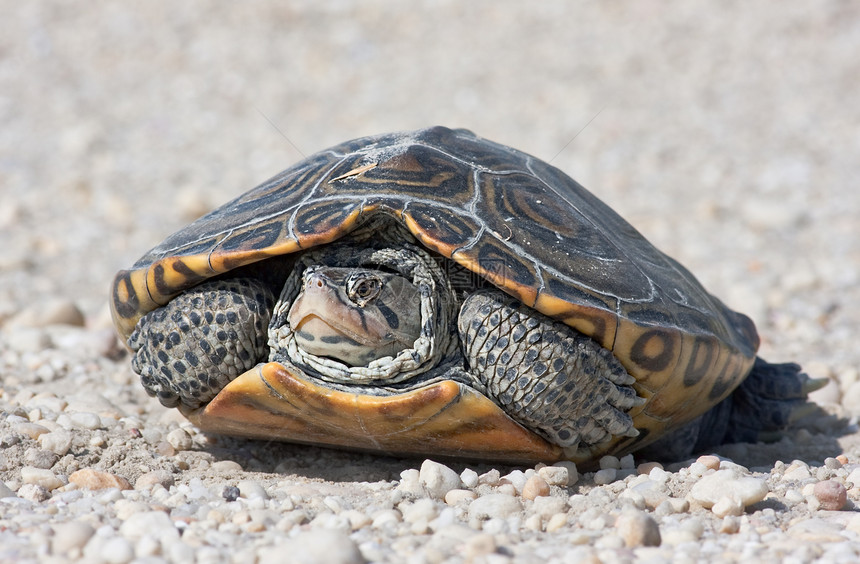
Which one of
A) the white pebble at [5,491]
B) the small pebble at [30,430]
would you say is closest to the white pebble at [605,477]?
the white pebble at [5,491]

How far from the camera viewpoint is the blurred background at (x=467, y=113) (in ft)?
21.6

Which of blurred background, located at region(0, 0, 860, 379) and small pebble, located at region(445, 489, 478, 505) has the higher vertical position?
blurred background, located at region(0, 0, 860, 379)

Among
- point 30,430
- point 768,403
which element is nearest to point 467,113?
point 768,403

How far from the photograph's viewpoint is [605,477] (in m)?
2.89

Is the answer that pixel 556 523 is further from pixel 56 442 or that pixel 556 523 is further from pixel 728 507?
pixel 56 442

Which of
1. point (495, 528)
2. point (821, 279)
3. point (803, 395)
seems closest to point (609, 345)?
point (495, 528)

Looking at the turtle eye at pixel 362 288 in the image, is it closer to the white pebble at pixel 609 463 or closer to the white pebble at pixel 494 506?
the white pebble at pixel 494 506

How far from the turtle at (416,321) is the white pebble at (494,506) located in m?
0.31

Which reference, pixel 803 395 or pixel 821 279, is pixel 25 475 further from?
pixel 821 279

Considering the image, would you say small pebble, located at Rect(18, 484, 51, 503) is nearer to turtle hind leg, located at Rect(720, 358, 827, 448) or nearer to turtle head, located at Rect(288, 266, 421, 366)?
turtle head, located at Rect(288, 266, 421, 366)

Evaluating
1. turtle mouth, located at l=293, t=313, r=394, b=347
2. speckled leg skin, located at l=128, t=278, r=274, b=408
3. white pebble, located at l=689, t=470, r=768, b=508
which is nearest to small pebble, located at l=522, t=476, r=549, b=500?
white pebble, located at l=689, t=470, r=768, b=508

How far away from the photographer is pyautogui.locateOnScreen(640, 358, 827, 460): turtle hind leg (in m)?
3.88

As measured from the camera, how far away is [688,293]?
3406 mm

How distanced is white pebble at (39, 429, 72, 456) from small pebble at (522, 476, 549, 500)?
65.7 inches
